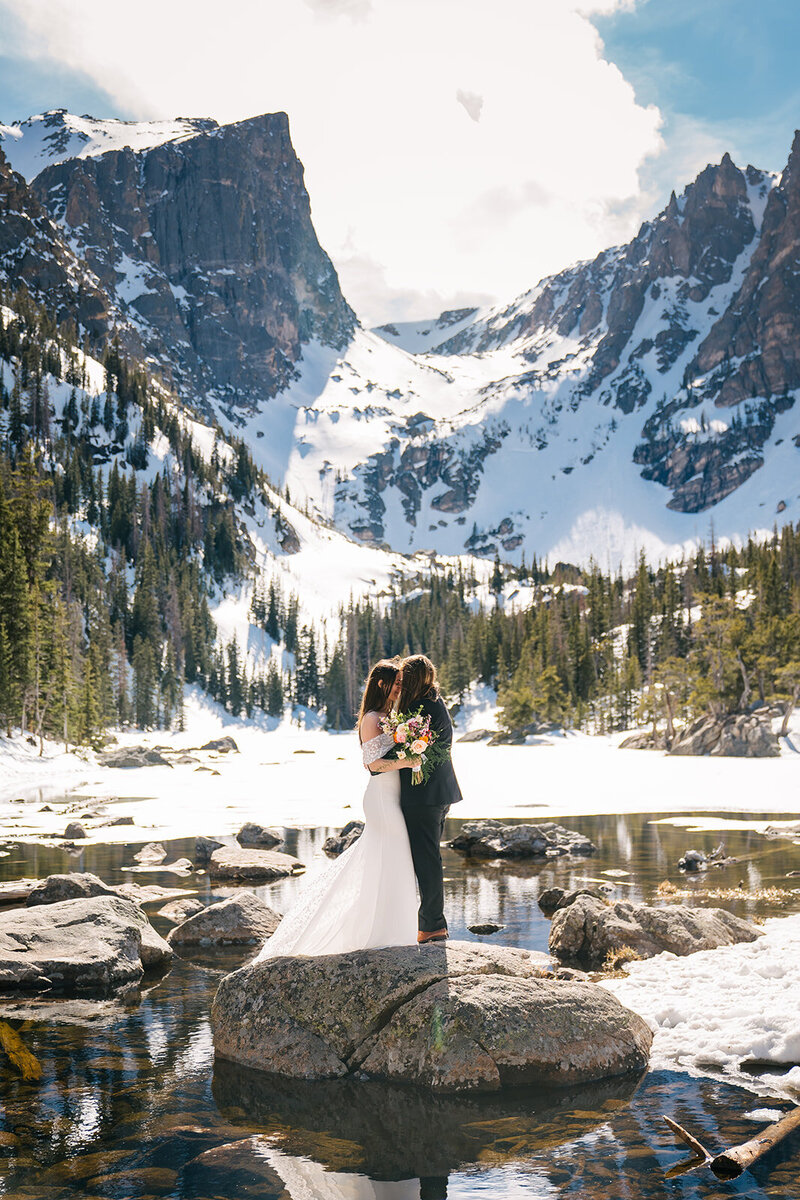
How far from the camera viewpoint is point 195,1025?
10.3m

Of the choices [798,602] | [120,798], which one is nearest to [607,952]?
[120,798]

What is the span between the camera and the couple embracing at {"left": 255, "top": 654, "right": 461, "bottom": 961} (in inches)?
382

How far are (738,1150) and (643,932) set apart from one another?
24.8ft

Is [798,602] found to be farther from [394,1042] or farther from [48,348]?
[48,348]

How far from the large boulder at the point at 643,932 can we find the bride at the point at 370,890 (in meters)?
4.48

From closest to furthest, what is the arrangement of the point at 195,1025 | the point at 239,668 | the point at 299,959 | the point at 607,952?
the point at 299,959, the point at 195,1025, the point at 607,952, the point at 239,668

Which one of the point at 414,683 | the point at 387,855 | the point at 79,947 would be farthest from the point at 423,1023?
the point at 79,947

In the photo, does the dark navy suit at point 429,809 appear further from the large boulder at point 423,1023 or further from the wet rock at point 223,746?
the wet rock at point 223,746

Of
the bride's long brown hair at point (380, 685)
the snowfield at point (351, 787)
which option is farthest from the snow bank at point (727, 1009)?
the snowfield at point (351, 787)

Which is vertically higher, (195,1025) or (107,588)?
(107,588)

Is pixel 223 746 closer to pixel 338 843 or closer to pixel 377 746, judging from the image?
pixel 338 843

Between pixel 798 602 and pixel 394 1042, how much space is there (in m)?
94.7

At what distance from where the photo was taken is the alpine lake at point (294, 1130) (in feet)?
20.8

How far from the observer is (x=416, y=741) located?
32.1 ft
